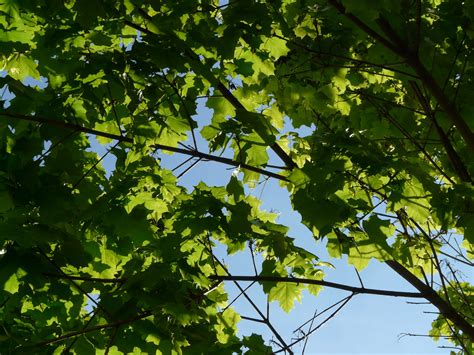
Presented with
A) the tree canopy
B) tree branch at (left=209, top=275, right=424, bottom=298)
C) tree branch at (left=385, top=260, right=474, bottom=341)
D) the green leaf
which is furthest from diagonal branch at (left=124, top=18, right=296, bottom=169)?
tree branch at (left=385, top=260, right=474, bottom=341)

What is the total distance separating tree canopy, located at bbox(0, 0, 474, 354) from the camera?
7.95ft

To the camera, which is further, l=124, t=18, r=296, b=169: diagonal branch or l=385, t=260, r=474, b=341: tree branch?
l=385, t=260, r=474, b=341: tree branch

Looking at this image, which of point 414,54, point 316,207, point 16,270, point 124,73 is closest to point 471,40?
point 414,54

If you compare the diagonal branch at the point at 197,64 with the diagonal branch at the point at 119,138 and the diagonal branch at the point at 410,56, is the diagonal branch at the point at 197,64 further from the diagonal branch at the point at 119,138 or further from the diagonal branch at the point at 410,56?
the diagonal branch at the point at 410,56

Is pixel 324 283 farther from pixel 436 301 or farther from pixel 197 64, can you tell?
pixel 197 64

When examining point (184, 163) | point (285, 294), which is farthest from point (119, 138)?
point (285, 294)

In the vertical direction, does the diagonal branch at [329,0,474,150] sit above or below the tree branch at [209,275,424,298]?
above

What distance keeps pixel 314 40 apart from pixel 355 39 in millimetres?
273

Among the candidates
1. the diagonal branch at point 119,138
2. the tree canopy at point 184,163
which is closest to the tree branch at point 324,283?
the tree canopy at point 184,163

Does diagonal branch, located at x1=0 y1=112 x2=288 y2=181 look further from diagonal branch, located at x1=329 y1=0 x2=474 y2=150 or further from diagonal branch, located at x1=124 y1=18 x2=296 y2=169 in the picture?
diagonal branch, located at x1=329 y1=0 x2=474 y2=150

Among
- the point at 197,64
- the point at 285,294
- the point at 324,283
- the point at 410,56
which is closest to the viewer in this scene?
the point at 197,64

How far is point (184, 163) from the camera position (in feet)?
10.1

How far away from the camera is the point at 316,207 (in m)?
2.41

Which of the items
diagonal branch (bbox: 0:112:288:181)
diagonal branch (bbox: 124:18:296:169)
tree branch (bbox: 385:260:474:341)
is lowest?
tree branch (bbox: 385:260:474:341)
